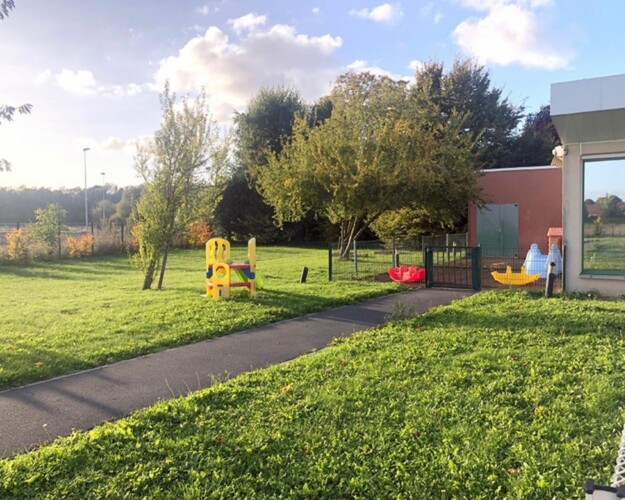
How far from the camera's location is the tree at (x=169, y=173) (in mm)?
13312

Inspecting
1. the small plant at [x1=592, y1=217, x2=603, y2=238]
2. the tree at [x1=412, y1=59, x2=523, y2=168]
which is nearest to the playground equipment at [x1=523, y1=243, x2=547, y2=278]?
the small plant at [x1=592, y1=217, x2=603, y2=238]

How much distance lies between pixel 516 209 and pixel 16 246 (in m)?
21.7

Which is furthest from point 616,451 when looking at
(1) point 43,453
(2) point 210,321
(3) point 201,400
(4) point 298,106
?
(4) point 298,106

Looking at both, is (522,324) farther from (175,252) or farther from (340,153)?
(175,252)

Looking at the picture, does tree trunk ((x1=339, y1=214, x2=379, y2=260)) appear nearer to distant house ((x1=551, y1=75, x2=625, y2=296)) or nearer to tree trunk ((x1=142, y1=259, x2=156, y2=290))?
tree trunk ((x1=142, y1=259, x2=156, y2=290))

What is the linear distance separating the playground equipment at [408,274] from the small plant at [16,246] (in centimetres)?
1616

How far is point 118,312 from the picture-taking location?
32.3 feet

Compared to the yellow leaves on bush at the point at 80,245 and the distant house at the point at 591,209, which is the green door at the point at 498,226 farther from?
the yellow leaves on bush at the point at 80,245

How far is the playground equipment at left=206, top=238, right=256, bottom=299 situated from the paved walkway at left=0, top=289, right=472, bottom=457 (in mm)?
2664

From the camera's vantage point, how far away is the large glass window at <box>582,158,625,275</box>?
10.5m

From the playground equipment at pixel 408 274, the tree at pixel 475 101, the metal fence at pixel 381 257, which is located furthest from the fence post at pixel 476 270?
the tree at pixel 475 101

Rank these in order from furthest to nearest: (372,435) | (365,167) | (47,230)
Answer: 1. (47,230)
2. (365,167)
3. (372,435)

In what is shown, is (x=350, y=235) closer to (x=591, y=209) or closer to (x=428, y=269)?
(x=428, y=269)

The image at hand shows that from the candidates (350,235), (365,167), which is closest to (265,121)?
(350,235)
